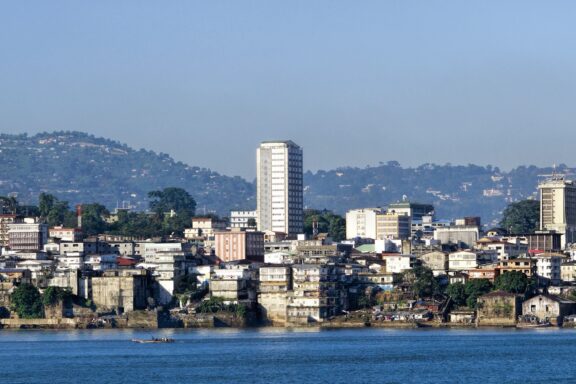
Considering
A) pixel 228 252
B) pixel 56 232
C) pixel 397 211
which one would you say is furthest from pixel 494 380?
Result: pixel 397 211

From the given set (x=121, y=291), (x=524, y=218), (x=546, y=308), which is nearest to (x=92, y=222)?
(x=524, y=218)

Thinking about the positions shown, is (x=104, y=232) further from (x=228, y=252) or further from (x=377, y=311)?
(x=377, y=311)

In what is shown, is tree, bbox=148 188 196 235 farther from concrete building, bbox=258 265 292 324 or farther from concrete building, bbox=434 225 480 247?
concrete building, bbox=258 265 292 324

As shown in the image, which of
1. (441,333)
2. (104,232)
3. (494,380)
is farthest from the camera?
(104,232)

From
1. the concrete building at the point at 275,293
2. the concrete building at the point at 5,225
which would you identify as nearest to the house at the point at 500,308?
the concrete building at the point at 275,293

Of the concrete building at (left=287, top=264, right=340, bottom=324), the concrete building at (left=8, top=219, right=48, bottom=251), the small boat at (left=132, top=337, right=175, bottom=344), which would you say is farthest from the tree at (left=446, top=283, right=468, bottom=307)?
the concrete building at (left=8, top=219, right=48, bottom=251)

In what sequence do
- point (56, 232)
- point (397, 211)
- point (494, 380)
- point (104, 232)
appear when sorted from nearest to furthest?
point (494, 380), point (56, 232), point (104, 232), point (397, 211)
